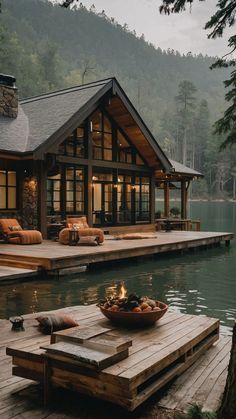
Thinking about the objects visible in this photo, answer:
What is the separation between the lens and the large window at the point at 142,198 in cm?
2039

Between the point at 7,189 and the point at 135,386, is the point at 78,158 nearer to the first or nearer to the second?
the point at 7,189

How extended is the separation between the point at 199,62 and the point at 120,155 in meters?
133

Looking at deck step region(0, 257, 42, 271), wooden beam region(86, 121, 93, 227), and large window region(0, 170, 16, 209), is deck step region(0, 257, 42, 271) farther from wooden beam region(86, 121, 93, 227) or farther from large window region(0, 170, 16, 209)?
wooden beam region(86, 121, 93, 227)

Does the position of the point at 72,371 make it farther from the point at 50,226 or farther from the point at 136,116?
the point at 136,116

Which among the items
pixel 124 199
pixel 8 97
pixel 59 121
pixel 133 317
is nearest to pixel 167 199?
pixel 124 199

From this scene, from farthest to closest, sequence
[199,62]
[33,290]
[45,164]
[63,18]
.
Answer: [199,62]
[63,18]
[45,164]
[33,290]

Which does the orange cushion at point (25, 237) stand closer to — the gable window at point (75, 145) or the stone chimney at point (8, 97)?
the gable window at point (75, 145)

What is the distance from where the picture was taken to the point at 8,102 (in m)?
17.5

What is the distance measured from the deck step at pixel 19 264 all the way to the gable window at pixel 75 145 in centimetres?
657

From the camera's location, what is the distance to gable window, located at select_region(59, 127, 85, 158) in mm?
16781

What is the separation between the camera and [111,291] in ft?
30.9

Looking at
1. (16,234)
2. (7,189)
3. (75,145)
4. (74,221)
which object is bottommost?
(16,234)

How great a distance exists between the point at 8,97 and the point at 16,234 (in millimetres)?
6450

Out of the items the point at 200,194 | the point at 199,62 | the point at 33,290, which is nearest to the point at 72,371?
the point at 33,290
